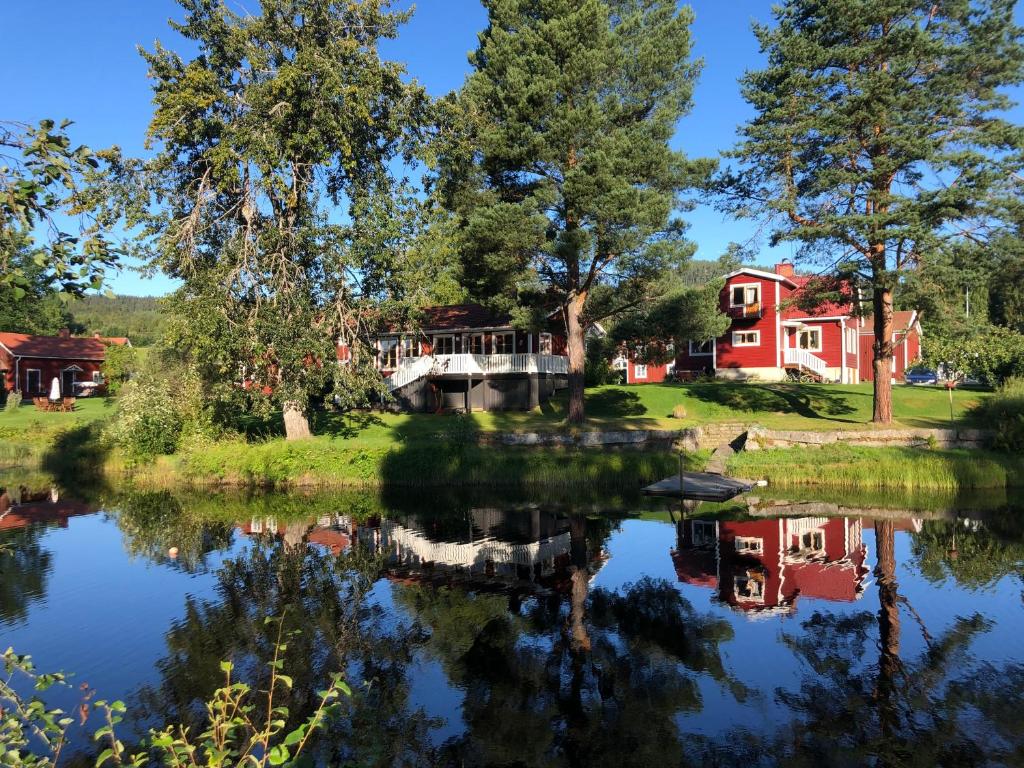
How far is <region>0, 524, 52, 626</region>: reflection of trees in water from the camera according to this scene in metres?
12.6

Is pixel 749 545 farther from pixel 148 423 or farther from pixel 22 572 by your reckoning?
pixel 148 423

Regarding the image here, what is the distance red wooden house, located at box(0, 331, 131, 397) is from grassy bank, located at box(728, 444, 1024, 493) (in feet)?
159

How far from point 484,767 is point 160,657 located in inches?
224

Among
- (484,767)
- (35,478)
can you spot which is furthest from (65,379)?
(484,767)

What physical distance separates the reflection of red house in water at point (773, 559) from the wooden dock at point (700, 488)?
2697 millimetres

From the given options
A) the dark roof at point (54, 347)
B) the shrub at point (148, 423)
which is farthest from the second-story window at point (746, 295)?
the dark roof at point (54, 347)

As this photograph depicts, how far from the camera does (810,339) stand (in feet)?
139

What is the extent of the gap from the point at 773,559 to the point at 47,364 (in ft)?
178

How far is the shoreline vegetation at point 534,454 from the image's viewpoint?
21719mm

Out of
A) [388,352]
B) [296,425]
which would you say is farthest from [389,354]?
[296,425]

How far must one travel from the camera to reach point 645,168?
2445 cm

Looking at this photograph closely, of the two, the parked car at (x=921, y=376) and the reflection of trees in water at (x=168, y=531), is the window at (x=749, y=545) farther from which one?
the parked car at (x=921, y=376)

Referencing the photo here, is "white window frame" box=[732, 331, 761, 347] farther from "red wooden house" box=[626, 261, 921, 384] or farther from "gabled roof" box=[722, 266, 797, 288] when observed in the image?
"gabled roof" box=[722, 266, 797, 288]

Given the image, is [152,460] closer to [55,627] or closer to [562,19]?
[55,627]
